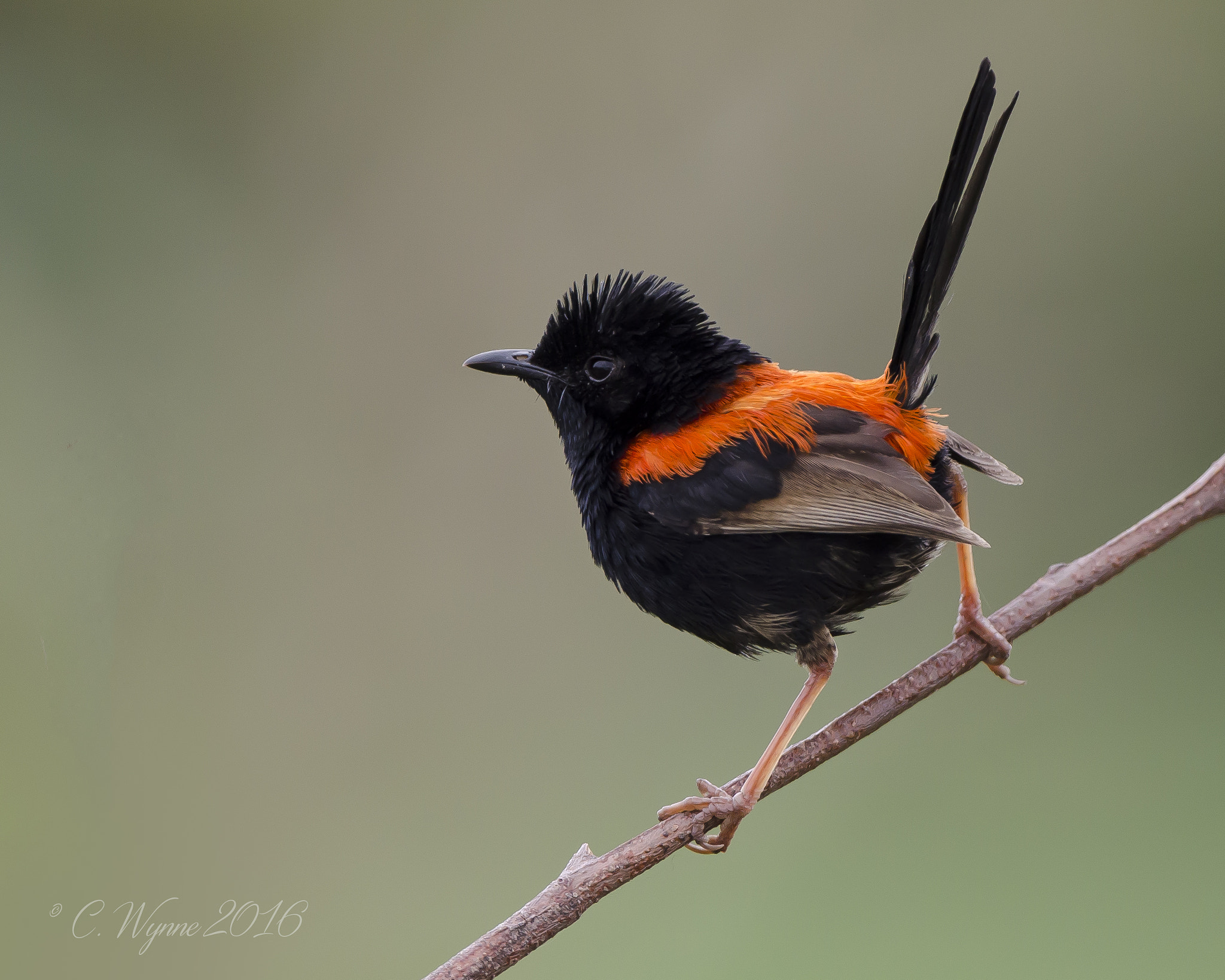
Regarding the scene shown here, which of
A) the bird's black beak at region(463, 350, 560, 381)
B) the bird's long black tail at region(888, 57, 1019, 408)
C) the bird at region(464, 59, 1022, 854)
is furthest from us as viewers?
the bird's black beak at region(463, 350, 560, 381)

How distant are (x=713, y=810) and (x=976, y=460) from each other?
916mm

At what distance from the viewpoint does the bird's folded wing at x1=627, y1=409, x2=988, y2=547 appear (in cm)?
172

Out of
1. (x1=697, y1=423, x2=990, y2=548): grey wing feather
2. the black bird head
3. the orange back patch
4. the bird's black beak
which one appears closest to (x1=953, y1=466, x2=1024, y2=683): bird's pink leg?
the orange back patch

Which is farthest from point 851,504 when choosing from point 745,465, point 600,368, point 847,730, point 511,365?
point 511,365

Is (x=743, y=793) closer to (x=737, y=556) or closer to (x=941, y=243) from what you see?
(x=737, y=556)

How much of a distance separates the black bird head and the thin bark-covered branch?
70cm

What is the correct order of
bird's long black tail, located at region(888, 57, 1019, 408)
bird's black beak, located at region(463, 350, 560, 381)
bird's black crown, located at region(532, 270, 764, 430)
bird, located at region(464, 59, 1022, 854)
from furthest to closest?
bird's black beak, located at region(463, 350, 560, 381), bird's black crown, located at region(532, 270, 764, 430), bird, located at region(464, 59, 1022, 854), bird's long black tail, located at region(888, 57, 1019, 408)

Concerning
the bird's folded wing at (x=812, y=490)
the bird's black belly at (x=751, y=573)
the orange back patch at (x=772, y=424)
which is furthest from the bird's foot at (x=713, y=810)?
the orange back patch at (x=772, y=424)

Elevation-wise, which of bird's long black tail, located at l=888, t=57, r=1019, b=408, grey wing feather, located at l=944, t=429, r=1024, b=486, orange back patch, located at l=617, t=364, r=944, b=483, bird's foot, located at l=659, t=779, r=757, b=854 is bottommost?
bird's foot, located at l=659, t=779, r=757, b=854

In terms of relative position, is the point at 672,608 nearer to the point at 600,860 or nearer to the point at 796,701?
the point at 796,701

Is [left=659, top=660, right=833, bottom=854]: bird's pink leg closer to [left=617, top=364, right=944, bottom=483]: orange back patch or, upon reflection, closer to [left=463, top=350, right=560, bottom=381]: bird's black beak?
[left=617, top=364, right=944, bottom=483]: orange back patch

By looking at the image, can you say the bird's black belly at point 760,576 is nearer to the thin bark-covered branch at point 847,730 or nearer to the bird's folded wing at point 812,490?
the bird's folded wing at point 812,490

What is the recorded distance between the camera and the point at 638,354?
6.55 feet

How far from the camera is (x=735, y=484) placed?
1843 millimetres
